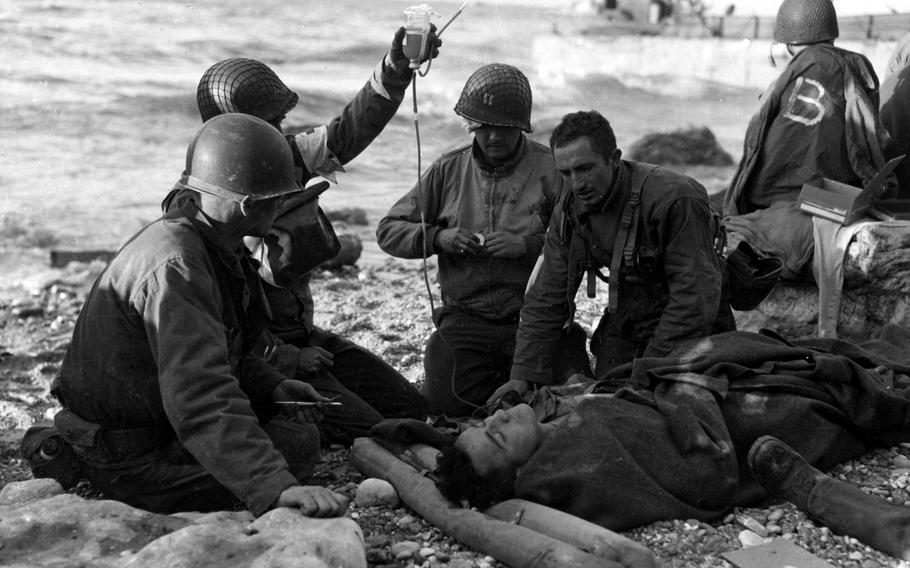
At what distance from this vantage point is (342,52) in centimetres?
2277

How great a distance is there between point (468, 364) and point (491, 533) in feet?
7.75

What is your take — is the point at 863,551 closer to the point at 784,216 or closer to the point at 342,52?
the point at 784,216

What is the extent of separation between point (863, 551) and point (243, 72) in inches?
137

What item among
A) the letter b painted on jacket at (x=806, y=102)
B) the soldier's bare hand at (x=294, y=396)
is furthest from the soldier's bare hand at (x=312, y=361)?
the letter b painted on jacket at (x=806, y=102)

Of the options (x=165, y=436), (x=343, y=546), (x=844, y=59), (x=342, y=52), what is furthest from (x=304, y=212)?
(x=342, y=52)

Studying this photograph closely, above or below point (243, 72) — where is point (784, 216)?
below

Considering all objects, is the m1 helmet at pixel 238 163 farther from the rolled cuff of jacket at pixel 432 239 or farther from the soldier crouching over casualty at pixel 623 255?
the rolled cuff of jacket at pixel 432 239

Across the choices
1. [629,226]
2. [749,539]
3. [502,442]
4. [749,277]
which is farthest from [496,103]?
[749,539]

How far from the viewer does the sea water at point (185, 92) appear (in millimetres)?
14500

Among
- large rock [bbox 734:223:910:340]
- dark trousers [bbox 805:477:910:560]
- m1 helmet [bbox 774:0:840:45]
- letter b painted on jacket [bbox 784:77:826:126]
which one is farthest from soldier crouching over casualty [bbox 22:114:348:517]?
m1 helmet [bbox 774:0:840:45]

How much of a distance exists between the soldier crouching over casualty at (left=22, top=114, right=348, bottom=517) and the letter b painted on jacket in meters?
3.99

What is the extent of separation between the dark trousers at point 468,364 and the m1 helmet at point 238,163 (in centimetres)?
223

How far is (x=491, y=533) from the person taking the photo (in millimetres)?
3846

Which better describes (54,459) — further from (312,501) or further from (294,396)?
(312,501)
